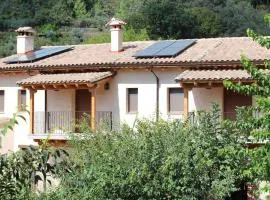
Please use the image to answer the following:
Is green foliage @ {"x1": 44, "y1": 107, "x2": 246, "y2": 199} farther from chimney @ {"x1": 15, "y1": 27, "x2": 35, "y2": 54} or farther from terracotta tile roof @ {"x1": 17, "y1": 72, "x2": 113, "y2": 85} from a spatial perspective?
chimney @ {"x1": 15, "y1": 27, "x2": 35, "y2": 54}

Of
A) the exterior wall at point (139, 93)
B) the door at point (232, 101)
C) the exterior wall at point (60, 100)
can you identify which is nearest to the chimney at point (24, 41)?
the exterior wall at point (60, 100)

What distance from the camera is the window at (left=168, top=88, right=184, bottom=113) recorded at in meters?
26.2

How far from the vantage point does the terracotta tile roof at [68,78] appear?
25906 millimetres

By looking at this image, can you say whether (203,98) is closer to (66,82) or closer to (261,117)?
(66,82)

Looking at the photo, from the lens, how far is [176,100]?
86.5 feet

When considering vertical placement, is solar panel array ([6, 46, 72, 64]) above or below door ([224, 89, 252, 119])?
above

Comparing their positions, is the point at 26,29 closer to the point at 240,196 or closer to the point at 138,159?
the point at 240,196

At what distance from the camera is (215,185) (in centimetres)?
1592

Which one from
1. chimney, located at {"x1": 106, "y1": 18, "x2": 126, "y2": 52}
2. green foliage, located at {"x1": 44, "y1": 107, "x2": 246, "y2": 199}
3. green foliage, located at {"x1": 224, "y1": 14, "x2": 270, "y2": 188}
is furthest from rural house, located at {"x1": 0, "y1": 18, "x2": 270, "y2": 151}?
green foliage, located at {"x1": 224, "y1": 14, "x2": 270, "y2": 188}

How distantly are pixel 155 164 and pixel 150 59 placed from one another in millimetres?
11274

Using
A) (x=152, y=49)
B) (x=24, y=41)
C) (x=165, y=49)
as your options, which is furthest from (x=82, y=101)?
(x=24, y=41)

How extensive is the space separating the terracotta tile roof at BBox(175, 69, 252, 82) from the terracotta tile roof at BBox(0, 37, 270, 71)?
39 cm

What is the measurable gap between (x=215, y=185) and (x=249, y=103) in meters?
9.56

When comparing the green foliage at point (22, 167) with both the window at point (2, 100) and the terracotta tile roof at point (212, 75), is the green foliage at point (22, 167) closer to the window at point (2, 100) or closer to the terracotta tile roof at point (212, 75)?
the terracotta tile roof at point (212, 75)
